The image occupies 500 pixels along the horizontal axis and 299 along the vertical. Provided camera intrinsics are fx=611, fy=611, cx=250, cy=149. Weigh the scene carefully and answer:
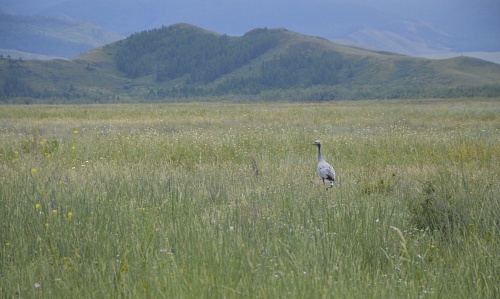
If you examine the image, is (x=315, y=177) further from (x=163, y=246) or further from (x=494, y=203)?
(x=163, y=246)

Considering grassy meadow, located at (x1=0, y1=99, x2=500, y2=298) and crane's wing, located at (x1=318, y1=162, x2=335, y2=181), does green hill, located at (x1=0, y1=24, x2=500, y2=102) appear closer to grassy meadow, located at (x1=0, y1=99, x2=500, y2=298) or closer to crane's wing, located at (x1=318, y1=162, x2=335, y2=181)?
crane's wing, located at (x1=318, y1=162, x2=335, y2=181)

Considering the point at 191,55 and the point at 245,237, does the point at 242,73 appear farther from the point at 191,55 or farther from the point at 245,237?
the point at 245,237

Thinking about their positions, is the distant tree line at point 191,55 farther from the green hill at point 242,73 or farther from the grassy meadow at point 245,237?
the grassy meadow at point 245,237

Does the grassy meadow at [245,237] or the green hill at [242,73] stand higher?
the green hill at [242,73]

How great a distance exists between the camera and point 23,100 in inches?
4114

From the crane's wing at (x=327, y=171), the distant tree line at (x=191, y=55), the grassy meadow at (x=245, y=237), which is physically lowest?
the grassy meadow at (x=245, y=237)

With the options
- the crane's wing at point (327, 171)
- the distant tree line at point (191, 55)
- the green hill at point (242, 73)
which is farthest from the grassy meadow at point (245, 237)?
the distant tree line at point (191, 55)

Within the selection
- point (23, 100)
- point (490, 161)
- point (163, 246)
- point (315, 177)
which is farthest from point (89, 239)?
point (23, 100)

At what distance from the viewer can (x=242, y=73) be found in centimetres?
16562

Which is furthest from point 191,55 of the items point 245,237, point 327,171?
point 245,237

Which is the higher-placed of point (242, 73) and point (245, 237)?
point (242, 73)

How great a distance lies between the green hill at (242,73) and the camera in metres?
120

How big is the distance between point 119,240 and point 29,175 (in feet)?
12.5

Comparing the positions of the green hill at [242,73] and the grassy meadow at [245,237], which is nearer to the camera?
the grassy meadow at [245,237]
